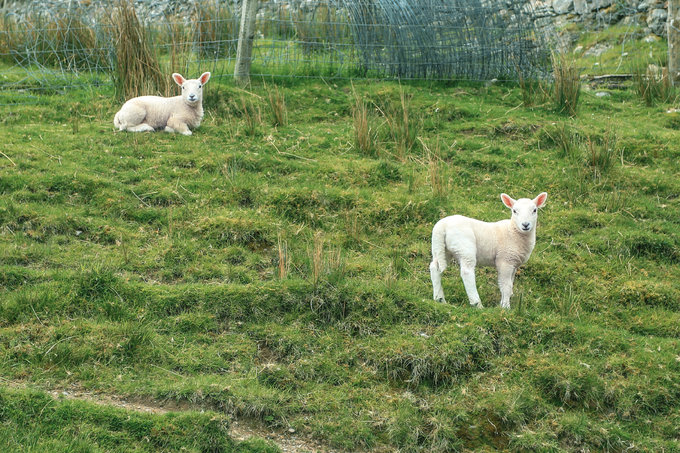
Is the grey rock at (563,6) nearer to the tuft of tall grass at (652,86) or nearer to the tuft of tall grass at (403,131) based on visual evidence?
the tuft of tall grass at (652,86)

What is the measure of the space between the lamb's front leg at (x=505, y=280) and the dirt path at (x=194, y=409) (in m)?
2.21

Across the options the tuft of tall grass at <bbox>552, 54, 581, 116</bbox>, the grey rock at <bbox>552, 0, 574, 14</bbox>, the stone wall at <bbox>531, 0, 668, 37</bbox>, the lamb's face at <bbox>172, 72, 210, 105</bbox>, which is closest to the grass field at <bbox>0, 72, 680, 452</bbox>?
the lamb's face at <bbox>172, 72, 210, 105</bbox>

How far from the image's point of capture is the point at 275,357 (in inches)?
235

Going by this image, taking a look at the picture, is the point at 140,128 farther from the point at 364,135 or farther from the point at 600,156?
the point at 600,156

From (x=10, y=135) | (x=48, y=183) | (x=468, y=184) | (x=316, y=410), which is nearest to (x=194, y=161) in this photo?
(x=48, y=183)

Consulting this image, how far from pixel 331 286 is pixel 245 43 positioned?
673cm

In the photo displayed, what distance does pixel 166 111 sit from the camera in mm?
10203

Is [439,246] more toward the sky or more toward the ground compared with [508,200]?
more toward the ground

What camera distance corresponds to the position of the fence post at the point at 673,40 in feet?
40.6

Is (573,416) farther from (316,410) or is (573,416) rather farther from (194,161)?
(194,161)

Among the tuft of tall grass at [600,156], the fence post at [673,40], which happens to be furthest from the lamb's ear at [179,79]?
the fence post at [673,40]

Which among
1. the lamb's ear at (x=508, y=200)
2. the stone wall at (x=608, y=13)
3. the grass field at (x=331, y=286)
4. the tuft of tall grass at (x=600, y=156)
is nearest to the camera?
the grass field at (x=331, y=286)

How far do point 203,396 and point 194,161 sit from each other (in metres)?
4.46

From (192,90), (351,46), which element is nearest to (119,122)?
(192,90)
